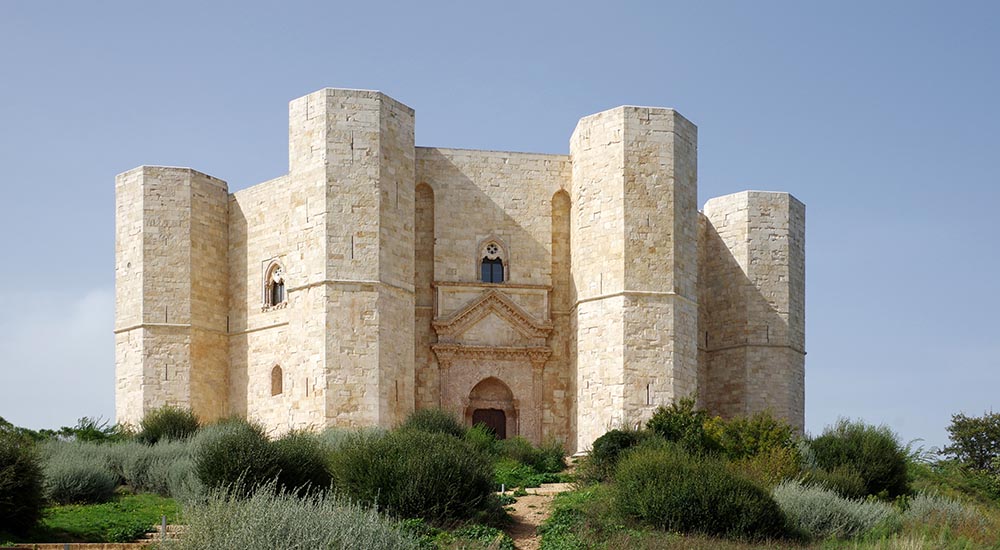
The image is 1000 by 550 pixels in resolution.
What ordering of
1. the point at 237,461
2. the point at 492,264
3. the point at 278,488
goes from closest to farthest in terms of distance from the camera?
the point at 278,488, the point at 237,461, the point at 492,264

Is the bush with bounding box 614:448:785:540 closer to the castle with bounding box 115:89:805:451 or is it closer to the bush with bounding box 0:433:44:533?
the bush with bounding box 0:433:44:533

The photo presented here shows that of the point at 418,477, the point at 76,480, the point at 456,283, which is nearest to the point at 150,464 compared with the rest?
the point at 76,480

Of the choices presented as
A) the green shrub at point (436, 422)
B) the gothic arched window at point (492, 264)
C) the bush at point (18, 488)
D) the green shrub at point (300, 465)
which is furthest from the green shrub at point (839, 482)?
the bush at point (18, 488)

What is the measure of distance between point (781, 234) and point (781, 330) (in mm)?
2394

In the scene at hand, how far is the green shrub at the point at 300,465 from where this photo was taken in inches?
722

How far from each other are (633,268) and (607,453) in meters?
6.26

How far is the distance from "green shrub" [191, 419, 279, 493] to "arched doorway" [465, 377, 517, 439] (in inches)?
418

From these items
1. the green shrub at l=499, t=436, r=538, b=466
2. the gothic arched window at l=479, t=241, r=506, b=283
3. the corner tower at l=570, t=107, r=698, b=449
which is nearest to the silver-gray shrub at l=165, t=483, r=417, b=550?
the green shrub at l=499, t=436, r=538, b=466

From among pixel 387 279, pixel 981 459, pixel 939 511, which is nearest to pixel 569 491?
pixel 939 511

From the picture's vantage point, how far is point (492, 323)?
2931cm

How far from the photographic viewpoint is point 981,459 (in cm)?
3916

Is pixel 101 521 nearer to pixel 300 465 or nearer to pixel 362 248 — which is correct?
pixel 300 465

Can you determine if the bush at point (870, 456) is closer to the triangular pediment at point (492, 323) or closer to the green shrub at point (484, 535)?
the triangular pediment at point (492, 323)

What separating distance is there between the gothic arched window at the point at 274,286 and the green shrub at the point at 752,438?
11.1 meters
